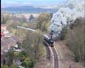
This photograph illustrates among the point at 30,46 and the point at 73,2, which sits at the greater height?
the point at 73,2

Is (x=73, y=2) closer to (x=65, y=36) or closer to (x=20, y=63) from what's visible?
(x=65, y=36)

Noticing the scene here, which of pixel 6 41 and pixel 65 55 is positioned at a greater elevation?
pixel 6 41

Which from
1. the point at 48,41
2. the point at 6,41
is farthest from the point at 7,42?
the point at 48,41

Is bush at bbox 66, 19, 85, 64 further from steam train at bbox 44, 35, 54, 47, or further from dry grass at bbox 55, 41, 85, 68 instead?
steam train at bbox 44, 35, 54, 47

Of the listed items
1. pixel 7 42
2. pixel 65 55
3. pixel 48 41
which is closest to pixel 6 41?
pixel 7 42

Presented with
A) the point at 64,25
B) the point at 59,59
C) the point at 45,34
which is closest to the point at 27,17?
the point at 45,34

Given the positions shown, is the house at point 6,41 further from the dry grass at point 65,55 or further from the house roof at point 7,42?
the dry grass at point 65,55

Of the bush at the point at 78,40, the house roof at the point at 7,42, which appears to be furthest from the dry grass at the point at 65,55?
the house roof at the point at 7,42

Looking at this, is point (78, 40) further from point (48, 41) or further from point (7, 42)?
point (7, 42)

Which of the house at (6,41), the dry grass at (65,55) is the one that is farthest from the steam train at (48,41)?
the house at (6,41)

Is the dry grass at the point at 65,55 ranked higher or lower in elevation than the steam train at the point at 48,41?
lower

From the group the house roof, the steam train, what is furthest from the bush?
the house roof
